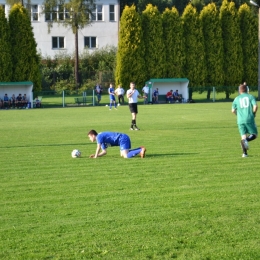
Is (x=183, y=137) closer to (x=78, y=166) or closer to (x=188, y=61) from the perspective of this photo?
(x=78, y=166)

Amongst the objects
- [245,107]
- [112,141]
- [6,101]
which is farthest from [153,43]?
[112,141]

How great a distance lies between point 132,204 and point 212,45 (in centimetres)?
5069

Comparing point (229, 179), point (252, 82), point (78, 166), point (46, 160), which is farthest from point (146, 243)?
point (252, 82)

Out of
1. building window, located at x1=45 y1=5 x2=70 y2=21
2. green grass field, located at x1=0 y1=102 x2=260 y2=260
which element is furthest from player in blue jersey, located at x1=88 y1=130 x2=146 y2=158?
building window, located at x1=45 y1=5 x2=70 y2=21

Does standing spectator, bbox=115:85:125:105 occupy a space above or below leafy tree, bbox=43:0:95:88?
below

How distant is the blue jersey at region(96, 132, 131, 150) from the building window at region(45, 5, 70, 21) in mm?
55194

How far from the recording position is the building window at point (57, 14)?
6806 cm

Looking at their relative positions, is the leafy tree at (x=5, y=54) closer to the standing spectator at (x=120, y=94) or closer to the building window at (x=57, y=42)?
the standing spectator at (x=120, y=94)

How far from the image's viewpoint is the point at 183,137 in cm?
2042

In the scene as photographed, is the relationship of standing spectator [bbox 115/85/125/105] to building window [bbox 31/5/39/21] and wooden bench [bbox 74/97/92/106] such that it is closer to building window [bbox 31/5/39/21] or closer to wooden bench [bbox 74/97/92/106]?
wooden bench [bbox 74/97/92/106]

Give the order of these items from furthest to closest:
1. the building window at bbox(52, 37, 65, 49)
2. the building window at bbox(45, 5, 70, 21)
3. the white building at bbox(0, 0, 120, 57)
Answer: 1. the building window at bbox(52, 37, 65, 49)
2. the white building at bbox(0, 0, 120, 57)
3. the building window at bbox(45, 5, 70, 21)

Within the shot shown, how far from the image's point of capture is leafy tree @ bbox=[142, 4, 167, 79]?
56.6 meters

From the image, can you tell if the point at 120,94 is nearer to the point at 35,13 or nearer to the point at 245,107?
the point at 35,13

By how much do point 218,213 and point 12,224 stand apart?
2.90 metres
